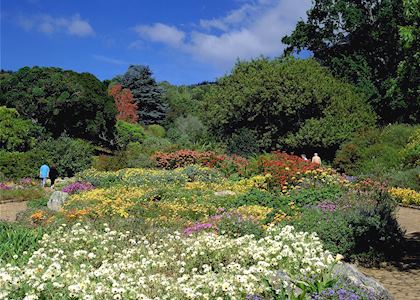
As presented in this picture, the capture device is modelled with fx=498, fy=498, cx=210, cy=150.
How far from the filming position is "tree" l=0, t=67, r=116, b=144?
3177cm

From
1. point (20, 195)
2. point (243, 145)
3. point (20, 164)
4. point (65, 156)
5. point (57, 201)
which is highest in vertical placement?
point (243, 145)

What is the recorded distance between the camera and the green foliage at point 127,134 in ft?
127

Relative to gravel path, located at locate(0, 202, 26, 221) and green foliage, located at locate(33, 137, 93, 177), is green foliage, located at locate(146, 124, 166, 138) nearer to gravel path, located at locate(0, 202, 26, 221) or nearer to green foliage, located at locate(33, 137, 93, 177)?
green foliage, located at locate(33, 137, 93, 177)

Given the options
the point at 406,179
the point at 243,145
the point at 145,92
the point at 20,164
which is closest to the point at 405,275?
the point at 406,179

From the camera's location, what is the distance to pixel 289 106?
96.7 ft

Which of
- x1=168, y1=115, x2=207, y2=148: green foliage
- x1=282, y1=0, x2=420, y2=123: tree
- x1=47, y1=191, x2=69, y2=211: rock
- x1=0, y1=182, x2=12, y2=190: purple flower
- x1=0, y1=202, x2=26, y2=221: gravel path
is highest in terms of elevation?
x1=282, y1=0, x2=420, y2=123: tree

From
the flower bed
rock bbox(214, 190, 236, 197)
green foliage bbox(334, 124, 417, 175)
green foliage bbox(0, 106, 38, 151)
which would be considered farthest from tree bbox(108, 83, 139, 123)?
the flower bed

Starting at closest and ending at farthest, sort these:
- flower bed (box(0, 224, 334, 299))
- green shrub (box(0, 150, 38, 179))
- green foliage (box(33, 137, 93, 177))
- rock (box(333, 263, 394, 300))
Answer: flower bed (box(0, 224, 334, 299))
rock (box(333, 263, 394, 300))
green shrub (box(0, 150, 38, 179))
green foliage (box(33, 137, 93, 177))

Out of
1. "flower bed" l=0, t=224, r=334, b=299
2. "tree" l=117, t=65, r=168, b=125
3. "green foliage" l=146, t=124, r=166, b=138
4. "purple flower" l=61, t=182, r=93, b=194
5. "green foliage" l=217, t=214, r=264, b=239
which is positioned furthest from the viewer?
"tree" l=117, t=65, r=168, b=125

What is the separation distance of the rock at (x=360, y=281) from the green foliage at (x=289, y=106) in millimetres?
23256

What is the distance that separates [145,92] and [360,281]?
156 feet

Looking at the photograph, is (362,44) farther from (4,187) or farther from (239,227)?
(239,227)

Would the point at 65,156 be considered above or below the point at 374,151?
below

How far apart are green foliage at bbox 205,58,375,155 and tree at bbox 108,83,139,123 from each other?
18028 millimetres
